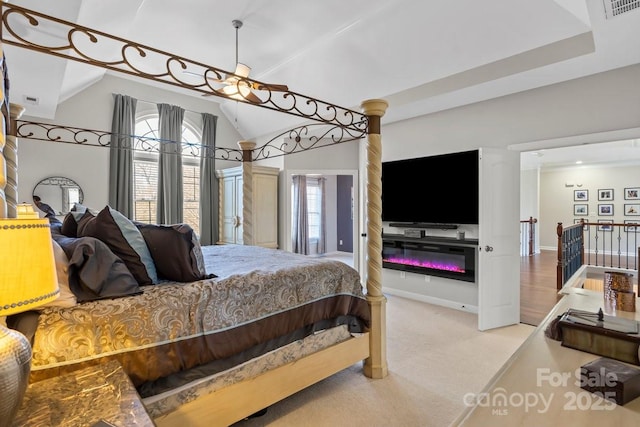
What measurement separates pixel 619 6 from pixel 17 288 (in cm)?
348

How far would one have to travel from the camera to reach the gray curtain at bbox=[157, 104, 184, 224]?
5266 mm

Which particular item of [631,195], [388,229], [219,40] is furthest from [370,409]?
[631,195]

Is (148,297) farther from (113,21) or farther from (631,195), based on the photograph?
(631,195)

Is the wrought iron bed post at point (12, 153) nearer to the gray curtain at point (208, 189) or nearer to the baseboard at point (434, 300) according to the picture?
the gray curtain at point (208, 189)

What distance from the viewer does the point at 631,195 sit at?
8.20 metres

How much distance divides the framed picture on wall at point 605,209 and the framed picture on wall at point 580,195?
1.25 ft

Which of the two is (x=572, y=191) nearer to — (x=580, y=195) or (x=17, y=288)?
(x=580, y=195)

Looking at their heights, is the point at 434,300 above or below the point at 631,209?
below

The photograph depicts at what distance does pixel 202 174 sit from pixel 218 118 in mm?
1204

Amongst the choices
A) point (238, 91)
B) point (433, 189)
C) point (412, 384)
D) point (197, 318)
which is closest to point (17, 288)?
point (197, 318)

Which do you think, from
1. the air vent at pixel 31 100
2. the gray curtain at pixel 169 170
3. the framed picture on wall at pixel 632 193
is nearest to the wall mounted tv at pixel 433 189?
the gray curtain at pixel 169 170

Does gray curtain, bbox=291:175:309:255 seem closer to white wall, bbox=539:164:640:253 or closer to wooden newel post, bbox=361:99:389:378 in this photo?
wooden newel post, bbox=361:99:389:378

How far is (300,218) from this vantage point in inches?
337

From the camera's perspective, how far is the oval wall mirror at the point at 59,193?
13.9 ft
